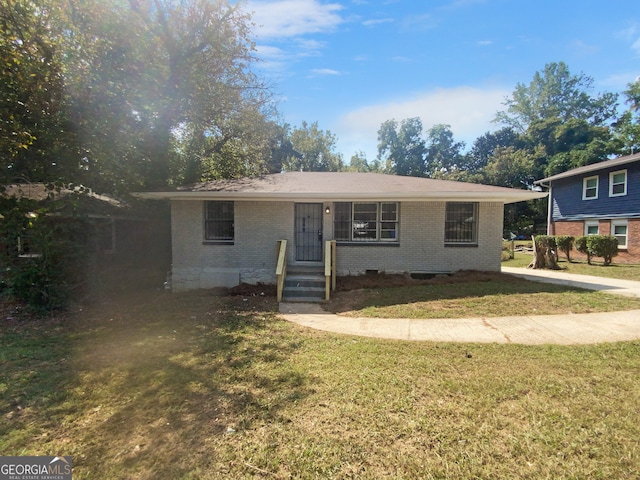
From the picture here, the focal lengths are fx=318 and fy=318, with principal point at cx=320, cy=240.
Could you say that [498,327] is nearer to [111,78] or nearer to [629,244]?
[111,78]

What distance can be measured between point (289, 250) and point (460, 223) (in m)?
5.49

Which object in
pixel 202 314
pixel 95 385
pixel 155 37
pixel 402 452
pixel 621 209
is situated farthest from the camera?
pixel 621 209

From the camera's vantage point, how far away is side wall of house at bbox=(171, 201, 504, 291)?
9.77m

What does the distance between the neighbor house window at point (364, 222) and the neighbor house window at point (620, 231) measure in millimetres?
14853

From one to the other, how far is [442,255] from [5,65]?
484 inches

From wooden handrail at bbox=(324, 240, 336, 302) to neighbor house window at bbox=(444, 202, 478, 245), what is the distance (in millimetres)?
3721

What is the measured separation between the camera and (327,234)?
999cm

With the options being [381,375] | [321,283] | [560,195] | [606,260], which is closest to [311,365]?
[381,375]

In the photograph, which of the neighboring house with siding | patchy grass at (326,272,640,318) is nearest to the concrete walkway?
patchy grass at (326,272,640,318)

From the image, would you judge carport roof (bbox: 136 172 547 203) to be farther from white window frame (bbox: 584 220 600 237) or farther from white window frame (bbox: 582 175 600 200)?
white window frame (bbox: 582 175 600 200)

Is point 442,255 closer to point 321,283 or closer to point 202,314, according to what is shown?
point 321,283

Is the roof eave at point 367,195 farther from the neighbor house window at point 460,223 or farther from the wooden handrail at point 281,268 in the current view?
the wooden handrail at point 281,268

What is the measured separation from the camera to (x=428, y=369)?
4.00 metres

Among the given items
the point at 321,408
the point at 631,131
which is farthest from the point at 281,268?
the point at 631,131
